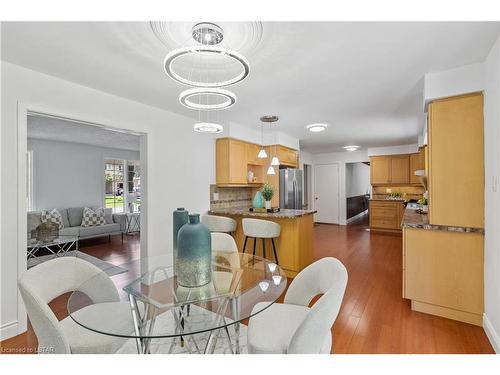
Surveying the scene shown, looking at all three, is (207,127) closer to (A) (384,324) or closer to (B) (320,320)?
(B) (320,320)

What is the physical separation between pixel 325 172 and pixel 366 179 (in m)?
3.53

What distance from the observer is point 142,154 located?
3.37 meters

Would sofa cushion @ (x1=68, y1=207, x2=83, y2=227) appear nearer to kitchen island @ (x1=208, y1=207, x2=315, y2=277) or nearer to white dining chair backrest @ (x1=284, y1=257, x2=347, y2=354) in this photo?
kitchen island @ (x1=208, y1=207, x2=315, y2=277)

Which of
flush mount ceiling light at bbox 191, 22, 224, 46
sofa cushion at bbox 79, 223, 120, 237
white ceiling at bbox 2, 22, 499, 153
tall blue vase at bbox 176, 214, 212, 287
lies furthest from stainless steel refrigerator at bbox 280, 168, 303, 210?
sofa cushion at bbox 79, 223, 120, 237

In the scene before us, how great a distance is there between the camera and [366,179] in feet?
35.6

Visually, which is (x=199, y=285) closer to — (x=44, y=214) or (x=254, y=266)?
(x=254, y=266)

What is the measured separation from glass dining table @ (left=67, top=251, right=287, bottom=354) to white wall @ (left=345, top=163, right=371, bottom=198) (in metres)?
7.33

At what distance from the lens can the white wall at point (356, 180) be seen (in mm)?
8628

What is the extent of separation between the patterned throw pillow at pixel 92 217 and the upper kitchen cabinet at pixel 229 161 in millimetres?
3379

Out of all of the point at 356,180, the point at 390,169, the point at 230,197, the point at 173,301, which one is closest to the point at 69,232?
the point at 230,197

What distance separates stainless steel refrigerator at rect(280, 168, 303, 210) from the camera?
17.3 ft

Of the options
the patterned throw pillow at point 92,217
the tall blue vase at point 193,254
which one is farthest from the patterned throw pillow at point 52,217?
the tall blue vase at point 193,254

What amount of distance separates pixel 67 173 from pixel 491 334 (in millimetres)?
7587
